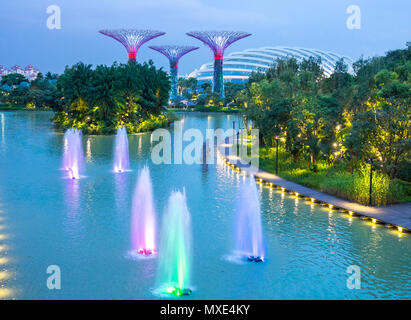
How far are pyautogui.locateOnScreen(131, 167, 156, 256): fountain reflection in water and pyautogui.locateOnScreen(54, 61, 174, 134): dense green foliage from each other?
76.1ft

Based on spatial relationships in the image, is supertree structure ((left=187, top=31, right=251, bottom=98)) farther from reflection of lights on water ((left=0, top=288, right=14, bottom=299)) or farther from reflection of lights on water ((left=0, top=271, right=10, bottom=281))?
reflection of lights on water ((left=0, top=288, right=14, bottom=299))

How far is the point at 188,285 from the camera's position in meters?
8.90

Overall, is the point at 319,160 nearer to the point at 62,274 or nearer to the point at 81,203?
the point at 81,203

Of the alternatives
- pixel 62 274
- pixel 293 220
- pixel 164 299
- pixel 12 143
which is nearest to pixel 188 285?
pixel 164 299

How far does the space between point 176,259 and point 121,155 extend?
17.1 m

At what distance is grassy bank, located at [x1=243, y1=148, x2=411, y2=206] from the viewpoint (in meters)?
14.7

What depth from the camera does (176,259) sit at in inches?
385

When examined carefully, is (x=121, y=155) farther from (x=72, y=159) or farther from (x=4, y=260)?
(x=4, y=260)

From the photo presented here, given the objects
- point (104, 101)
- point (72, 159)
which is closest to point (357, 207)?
point (72, 159)

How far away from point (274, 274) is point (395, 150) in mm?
9244

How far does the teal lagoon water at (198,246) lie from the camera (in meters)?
8.77

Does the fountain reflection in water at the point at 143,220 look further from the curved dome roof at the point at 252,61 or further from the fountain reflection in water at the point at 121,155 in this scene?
the curved dome roof at the point at 252,61

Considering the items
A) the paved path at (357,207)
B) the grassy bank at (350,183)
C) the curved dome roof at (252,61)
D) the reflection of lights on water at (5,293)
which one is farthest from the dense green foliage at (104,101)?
the curved dome roof at (252,61)

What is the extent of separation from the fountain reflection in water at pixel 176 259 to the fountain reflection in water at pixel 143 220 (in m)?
0.35
